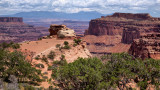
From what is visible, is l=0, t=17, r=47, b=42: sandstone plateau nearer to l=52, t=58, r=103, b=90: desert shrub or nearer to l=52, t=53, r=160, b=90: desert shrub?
l=52, t=53, r=160, b=90: desert shrub

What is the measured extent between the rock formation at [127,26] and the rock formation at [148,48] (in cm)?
4395

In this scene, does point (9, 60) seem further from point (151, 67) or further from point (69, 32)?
point (69, 32)

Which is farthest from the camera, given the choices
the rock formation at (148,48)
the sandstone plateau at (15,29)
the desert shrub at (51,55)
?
the sandstone plateau at (15,29)

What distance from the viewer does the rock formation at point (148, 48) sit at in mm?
45194

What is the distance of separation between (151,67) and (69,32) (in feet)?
68.2

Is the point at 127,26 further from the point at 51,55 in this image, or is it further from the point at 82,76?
the point at 82,76

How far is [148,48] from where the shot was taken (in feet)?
153

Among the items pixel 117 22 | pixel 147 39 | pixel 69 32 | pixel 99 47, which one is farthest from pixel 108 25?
pixel 69 32

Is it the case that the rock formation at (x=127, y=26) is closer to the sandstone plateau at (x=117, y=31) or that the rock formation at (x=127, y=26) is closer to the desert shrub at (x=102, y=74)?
the sandstone plateau at (x=117, y=31)

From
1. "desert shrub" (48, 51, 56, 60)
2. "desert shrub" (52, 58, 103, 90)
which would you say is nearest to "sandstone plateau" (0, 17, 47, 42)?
"desert shrub" (48, 51, 56, 60)

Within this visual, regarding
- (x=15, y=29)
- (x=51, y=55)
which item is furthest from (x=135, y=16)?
(x=51, y=55)

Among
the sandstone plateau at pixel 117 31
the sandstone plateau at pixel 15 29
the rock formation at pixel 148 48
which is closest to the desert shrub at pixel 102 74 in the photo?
the rock formation at pixel 148 48

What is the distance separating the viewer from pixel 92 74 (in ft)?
38.8

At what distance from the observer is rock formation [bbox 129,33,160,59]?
148 ft
